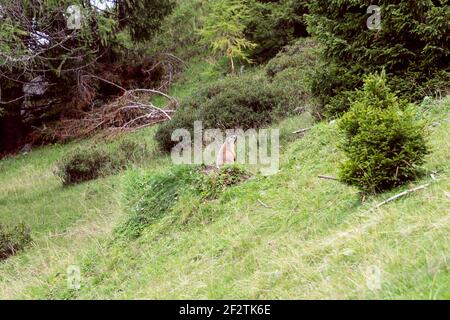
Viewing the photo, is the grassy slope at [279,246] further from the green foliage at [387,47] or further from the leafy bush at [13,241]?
the green foliage at [387,47]

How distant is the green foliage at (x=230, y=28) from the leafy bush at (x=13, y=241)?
1328 centimetres

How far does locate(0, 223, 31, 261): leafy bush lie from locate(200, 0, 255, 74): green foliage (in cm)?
1328

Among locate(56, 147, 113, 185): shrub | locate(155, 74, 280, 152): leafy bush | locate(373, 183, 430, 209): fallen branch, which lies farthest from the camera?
locate(56, 147, 113, 185): shrub

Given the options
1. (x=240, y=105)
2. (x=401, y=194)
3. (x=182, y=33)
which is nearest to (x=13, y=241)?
(x=240, y=105)

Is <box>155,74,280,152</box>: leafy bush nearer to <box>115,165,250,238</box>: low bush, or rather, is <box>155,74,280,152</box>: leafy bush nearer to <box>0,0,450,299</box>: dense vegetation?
<box>0,0,450,299</box>: dense vegetation

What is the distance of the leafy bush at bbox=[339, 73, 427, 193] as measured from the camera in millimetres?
5023

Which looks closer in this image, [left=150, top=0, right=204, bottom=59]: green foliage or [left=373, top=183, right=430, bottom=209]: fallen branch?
[left=373, top=183, right=430, bottom=209]: fallen branch

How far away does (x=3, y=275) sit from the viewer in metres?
7.96

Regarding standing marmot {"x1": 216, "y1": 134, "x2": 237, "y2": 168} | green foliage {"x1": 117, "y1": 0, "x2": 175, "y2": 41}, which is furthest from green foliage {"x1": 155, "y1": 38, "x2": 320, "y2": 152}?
green foliage {"x1": 117, "y1": 0, "x2": 175, "y2": 41}

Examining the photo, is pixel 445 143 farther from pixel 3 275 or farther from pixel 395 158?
pixel 3 275

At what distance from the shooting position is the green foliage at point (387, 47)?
27.5ft

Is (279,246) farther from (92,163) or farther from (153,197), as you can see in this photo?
(92,163)

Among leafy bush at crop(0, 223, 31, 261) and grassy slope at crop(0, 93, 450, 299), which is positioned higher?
grassy slope at crop(0, 93, 450, 299)
